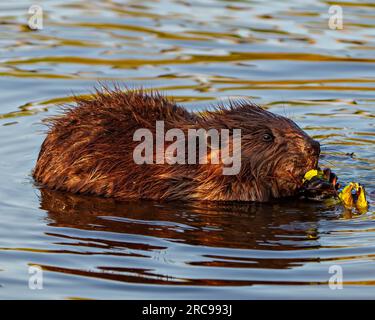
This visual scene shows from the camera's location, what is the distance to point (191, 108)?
1225 cm

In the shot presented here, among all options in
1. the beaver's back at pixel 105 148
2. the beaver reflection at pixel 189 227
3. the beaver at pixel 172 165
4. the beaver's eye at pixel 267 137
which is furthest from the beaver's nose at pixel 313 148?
the beaver's back at pixel 105 148

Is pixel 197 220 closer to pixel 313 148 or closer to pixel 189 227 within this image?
pixel 189 227

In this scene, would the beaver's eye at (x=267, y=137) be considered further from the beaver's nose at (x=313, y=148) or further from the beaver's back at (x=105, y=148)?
the beaver's back at (x=105, y=148)

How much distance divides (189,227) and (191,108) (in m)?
3.69

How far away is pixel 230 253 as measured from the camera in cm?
803

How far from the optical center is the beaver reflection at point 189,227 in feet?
25.6

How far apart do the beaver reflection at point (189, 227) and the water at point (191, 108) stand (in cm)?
2

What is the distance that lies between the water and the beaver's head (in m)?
0.20

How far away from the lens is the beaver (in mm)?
9453

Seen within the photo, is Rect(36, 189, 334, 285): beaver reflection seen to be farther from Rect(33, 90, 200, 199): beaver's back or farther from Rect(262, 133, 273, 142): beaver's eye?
Rect(262, 133, 273, 142): beaver's eye

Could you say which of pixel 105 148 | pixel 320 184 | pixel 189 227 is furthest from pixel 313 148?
pixel 105 148

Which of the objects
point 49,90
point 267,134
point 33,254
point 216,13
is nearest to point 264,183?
point 267,134

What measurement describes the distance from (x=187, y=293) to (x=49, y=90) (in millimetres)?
6246
